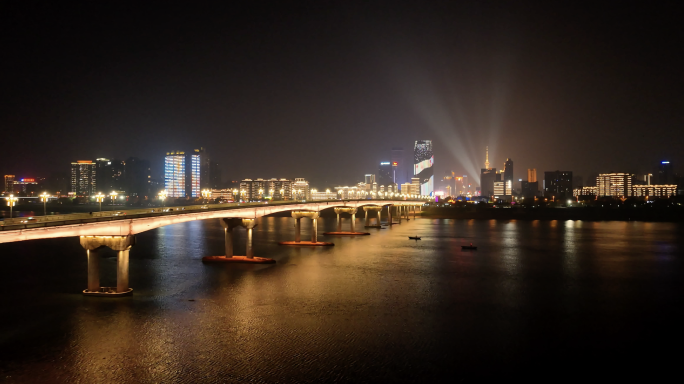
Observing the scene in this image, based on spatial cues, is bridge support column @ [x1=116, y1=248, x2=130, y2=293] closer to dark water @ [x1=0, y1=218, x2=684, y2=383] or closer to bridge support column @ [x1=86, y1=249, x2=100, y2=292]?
dark water @ [x1=0, y1=218, x2=684, y2=383]

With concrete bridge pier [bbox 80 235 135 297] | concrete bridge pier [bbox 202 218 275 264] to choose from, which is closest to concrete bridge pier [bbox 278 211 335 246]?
concrete bridge pier [bbox 202 218 275 264]

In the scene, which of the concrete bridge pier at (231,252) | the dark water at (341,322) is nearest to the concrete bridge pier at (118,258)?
the dark water at (341,322)

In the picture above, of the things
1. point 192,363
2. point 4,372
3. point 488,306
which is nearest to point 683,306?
point 488,306

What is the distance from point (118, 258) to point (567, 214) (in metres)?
137

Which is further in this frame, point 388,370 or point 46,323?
point 46,323

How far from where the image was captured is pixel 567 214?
456ft

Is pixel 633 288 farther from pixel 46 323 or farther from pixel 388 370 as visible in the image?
pixel 46 323

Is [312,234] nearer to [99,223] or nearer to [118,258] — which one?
[118,258]

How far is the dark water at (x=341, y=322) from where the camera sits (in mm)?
17891

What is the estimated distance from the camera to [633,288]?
35031 millimetres

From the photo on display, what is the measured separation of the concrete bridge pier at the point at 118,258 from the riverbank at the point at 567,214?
405ft

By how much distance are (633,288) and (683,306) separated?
239 inches

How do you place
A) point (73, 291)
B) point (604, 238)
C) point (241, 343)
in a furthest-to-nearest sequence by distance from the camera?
point (604, 238), point (73, 291), point (241, 343)

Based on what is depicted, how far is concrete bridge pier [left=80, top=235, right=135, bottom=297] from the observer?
90.1 feet
